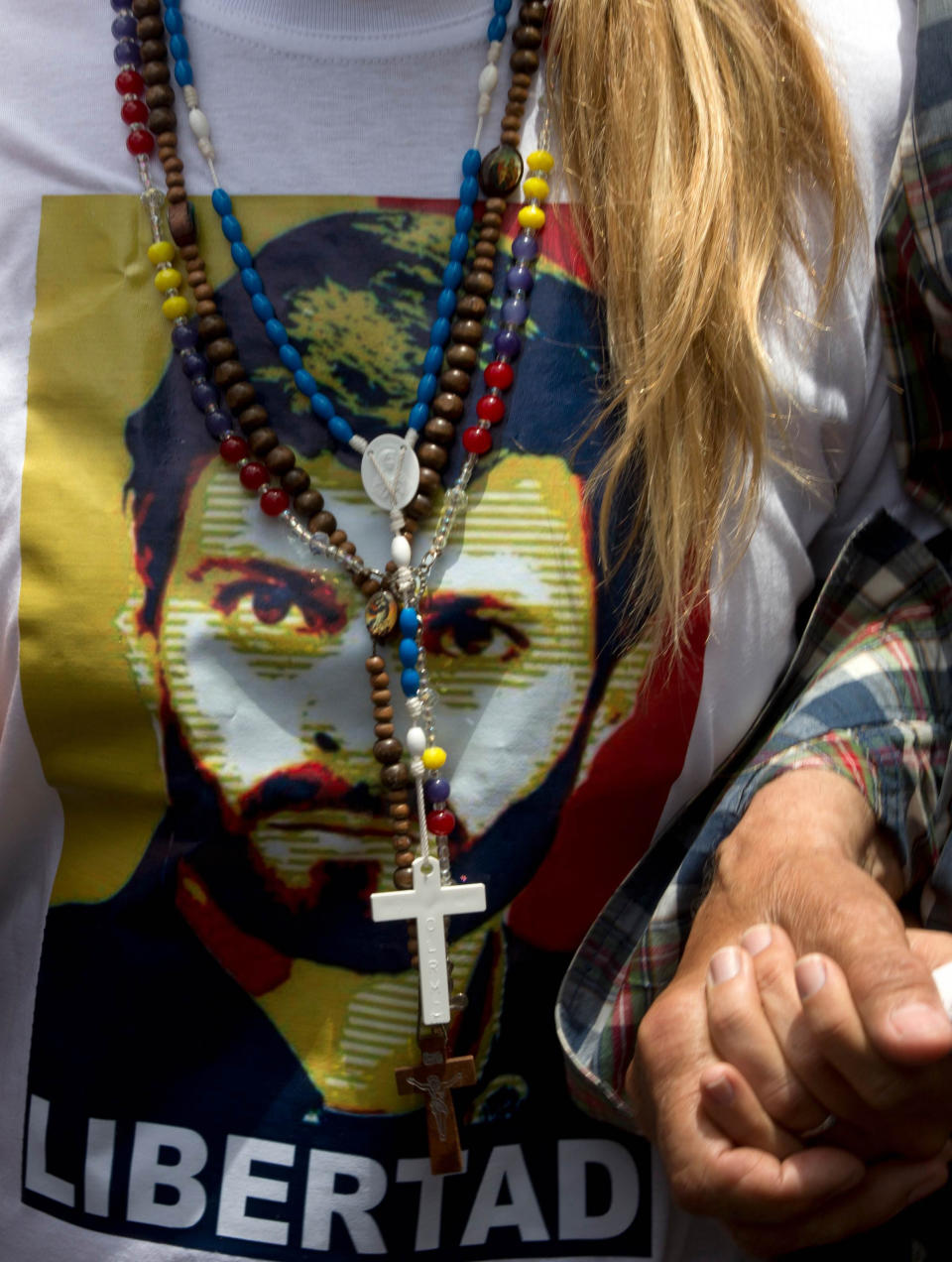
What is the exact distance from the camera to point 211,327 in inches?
31.8

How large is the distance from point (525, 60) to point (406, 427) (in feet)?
0.94

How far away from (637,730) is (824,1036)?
27 centimetres

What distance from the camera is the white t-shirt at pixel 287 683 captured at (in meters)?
0.79

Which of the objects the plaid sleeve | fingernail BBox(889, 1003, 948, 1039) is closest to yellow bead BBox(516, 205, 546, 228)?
the plaid sleeve

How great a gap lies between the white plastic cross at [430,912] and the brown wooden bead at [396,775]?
0.05 metres

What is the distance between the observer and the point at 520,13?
0.85 meters

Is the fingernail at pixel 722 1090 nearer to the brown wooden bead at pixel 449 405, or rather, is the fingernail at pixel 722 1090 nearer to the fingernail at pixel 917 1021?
the fingernail at pixel 917 1021

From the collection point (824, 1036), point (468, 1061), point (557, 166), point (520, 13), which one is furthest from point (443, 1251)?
point (520, 13)

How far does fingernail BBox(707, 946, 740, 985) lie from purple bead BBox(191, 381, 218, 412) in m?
0.50

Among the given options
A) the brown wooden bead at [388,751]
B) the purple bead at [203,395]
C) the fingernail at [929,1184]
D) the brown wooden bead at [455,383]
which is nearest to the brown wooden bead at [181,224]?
the purple bead at [203,395]

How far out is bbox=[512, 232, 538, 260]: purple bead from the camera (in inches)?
32.9

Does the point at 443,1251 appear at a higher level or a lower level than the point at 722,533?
lower

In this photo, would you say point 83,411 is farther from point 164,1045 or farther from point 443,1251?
point 443,1251

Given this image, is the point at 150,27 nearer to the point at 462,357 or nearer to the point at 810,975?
the point at 462,357
